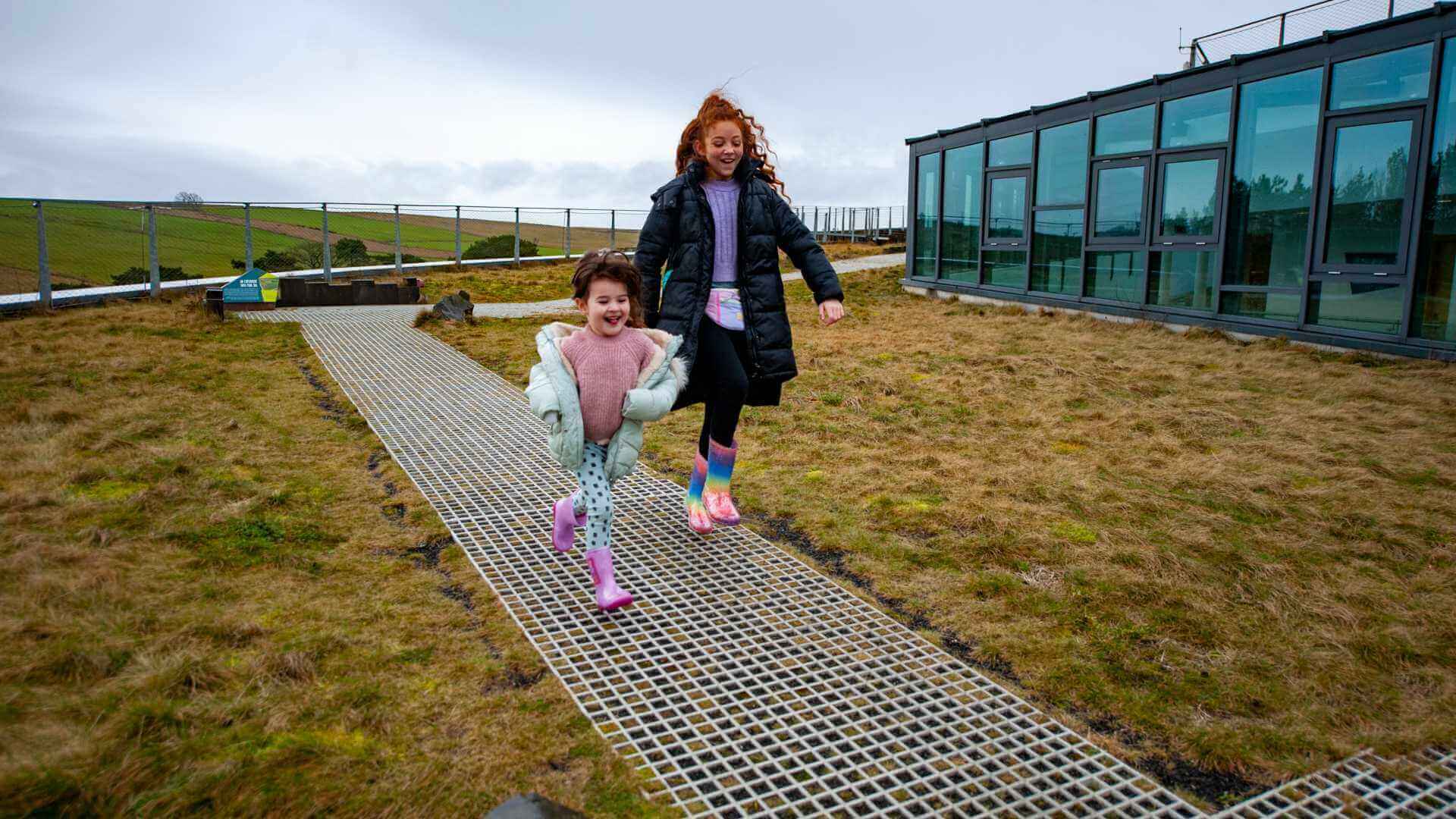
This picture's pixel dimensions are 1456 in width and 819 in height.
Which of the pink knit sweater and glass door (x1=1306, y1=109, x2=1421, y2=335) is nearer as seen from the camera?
the pink knit sweater

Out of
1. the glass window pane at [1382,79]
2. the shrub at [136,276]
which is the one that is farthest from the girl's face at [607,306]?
the shrub at [136,276]

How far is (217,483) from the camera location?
14.8ft

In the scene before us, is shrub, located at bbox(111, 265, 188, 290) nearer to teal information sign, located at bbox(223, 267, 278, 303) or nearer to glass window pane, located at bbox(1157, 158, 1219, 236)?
teal information sign, located at bbox(223, 267, 278, 303)

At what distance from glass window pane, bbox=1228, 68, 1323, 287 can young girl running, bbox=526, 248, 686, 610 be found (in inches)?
394

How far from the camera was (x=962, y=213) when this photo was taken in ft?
57.6

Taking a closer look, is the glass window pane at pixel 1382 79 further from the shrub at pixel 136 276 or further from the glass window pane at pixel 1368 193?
the shrub at pixel 136 276

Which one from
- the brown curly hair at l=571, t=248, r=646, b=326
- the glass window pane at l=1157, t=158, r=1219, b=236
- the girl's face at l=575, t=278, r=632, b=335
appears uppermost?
the glass window pane at l=1157, t=158, r=1219, b=236

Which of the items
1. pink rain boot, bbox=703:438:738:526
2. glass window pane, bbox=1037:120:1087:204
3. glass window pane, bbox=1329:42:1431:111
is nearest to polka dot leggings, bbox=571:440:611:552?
pink rain boot, bbox=703:438:738:526

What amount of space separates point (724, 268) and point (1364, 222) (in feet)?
29.9

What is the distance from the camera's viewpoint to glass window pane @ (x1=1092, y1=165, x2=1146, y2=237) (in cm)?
1323

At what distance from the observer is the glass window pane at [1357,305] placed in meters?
9.66

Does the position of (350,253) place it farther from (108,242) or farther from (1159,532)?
(1159,532)

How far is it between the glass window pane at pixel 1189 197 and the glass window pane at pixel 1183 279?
30 centimetres

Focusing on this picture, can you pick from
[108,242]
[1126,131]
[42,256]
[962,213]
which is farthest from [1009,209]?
[42,256]
